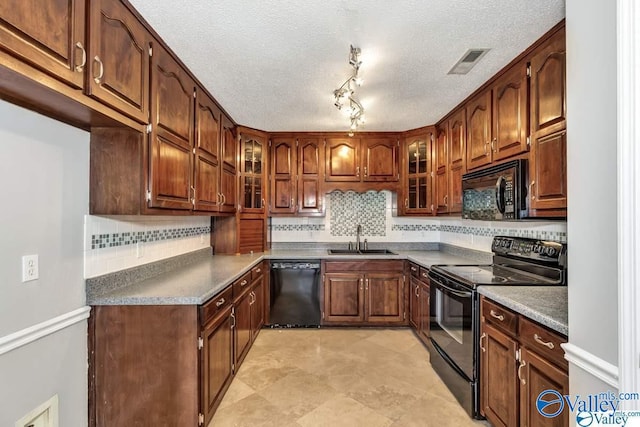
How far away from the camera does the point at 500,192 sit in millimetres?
2137

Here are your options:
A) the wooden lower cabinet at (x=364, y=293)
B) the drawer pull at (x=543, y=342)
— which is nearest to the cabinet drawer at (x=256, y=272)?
the wooden lower cabinet at (x=364, y=293)

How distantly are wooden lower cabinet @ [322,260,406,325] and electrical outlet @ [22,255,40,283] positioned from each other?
2635mm

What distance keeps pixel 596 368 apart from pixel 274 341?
2.81 metres

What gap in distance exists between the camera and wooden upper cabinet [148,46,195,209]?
71.5 inches

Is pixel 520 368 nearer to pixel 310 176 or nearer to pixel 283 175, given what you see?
pixel 310 176

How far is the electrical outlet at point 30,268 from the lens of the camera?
1.37 m

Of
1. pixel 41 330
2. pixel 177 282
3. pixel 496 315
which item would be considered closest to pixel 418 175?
pixel 496 315

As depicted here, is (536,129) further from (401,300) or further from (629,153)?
(401,300)

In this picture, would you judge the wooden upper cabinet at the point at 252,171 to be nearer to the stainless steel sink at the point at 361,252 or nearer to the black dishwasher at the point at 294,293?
the black dishwasher at the point at 294,293

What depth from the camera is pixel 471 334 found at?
2.09 meters

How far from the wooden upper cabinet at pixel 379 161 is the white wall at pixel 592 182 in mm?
2709

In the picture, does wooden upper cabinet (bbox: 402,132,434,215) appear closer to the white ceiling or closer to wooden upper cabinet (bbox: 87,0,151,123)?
the white ceiling

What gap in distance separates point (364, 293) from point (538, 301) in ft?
6.98

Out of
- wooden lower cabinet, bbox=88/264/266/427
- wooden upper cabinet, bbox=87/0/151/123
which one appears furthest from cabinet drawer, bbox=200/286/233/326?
wooden upper cabinet, bbox=87/0/151/123
